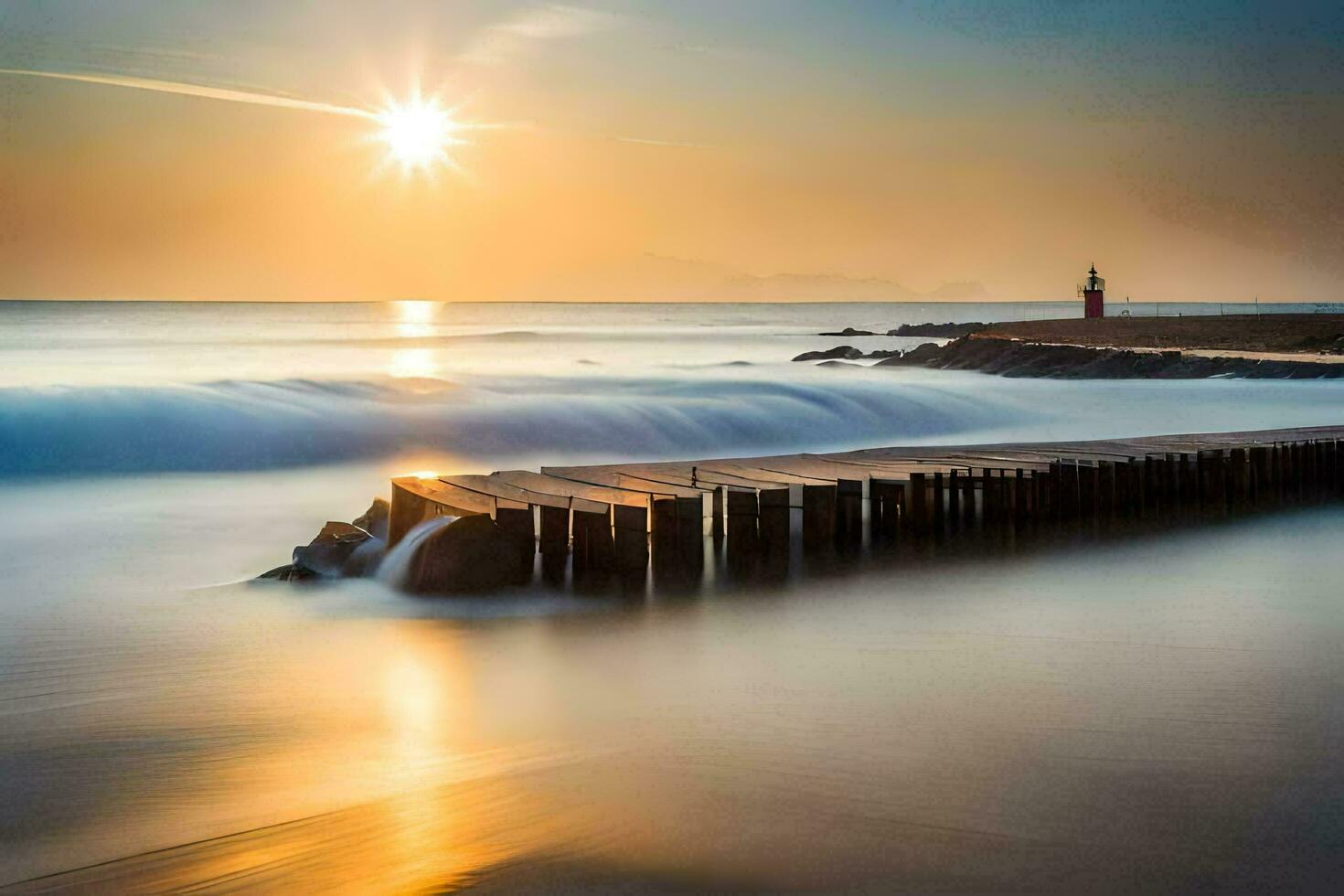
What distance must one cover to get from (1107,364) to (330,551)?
2788 centimetres

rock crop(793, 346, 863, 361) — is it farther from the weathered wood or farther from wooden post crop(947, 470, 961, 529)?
the weathered wood

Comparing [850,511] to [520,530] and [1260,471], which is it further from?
[1260,471]

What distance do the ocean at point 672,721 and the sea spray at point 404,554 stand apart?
22 cm

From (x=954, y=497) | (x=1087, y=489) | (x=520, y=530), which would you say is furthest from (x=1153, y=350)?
(x=520, y=530)

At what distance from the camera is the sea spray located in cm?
672

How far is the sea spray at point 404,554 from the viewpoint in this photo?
22.0 ft

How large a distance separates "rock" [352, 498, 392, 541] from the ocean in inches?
21.2

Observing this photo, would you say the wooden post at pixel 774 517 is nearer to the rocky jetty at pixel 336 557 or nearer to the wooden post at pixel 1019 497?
the wooden post at pixel 1019 497

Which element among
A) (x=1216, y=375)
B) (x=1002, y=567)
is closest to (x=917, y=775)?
(x=1002, y=567)

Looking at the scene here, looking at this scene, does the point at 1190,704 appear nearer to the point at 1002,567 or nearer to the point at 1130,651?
the point at 1130,651

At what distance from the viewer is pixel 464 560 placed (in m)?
6.61

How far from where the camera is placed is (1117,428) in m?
18.5

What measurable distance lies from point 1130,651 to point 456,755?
300cm

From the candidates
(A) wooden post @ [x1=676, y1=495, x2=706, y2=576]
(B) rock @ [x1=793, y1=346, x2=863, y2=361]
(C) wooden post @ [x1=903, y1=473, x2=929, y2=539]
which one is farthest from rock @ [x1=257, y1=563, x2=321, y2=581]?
(B) rock @ [x1=793, y1=346, x2=863, y2=361]
